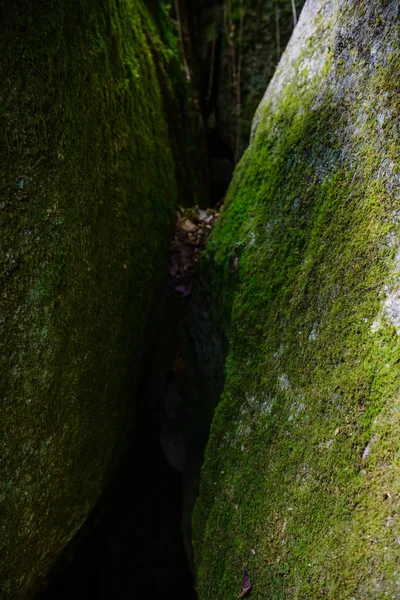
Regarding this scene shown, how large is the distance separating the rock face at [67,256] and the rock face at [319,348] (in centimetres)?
88

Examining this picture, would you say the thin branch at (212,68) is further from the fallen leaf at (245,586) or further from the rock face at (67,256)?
the fallen leaf at (245,586)

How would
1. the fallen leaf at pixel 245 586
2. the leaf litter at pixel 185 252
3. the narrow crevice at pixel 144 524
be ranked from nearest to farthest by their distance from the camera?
the fallen leaf at pixel 245 586, the leaf litter at pixel 185 252, the narrow crevice at pixel 144 524

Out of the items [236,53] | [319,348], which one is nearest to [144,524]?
[319,348]

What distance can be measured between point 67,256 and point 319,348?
1475 mm

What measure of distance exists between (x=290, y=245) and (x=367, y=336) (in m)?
0.87

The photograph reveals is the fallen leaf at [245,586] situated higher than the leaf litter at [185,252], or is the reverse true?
the leaf litter at [185,252]

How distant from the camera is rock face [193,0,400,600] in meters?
1.61

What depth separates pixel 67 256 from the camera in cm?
256

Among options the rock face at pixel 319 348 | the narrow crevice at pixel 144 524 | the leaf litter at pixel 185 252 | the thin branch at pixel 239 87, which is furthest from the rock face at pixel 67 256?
the thin branch at pixel 239 87

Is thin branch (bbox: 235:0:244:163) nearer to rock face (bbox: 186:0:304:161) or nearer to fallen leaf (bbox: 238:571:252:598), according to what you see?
rock face (bbox: 186:0:304:161)

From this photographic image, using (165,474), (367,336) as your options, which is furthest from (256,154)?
(165,474)

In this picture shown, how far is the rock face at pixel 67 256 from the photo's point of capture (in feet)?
7.22

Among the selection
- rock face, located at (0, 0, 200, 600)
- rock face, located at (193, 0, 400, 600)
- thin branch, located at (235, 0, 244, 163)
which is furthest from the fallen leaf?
thin branch, located at (235, 0, 244, 163)

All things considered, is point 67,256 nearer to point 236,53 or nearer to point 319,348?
point 319,348
